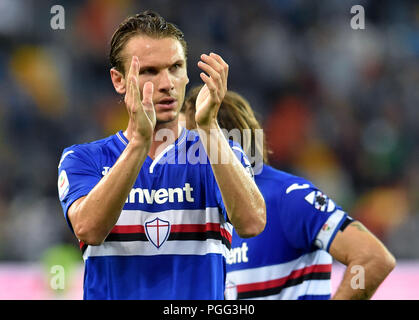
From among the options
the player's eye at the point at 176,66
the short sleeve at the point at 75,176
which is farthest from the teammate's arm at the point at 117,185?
the player's eye at the point at 176,66

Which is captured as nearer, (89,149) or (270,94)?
(89,149)

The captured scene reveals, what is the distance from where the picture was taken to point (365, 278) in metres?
3.26

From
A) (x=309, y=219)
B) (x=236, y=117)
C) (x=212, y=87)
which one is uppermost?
(x=212, y=87)

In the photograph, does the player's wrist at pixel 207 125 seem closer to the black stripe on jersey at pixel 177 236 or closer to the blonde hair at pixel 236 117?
the black stripe on jersey at pixel 177 236

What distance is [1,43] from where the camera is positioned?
991 cm

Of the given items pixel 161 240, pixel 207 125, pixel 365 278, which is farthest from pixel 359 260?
pixel 207 125

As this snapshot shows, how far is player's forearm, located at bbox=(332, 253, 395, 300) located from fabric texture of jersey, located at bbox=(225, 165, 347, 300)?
15 cm

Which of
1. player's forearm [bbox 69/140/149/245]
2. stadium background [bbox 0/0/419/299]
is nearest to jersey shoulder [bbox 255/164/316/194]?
player's forearm [bbox 69/140/149/245]

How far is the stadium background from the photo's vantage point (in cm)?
840

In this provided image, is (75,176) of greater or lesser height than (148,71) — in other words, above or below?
below

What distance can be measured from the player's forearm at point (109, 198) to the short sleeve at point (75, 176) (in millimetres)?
159

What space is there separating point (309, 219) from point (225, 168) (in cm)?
107

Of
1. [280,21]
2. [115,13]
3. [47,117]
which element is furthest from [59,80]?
[280,21]

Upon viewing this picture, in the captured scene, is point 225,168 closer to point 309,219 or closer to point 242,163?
point 242,163
